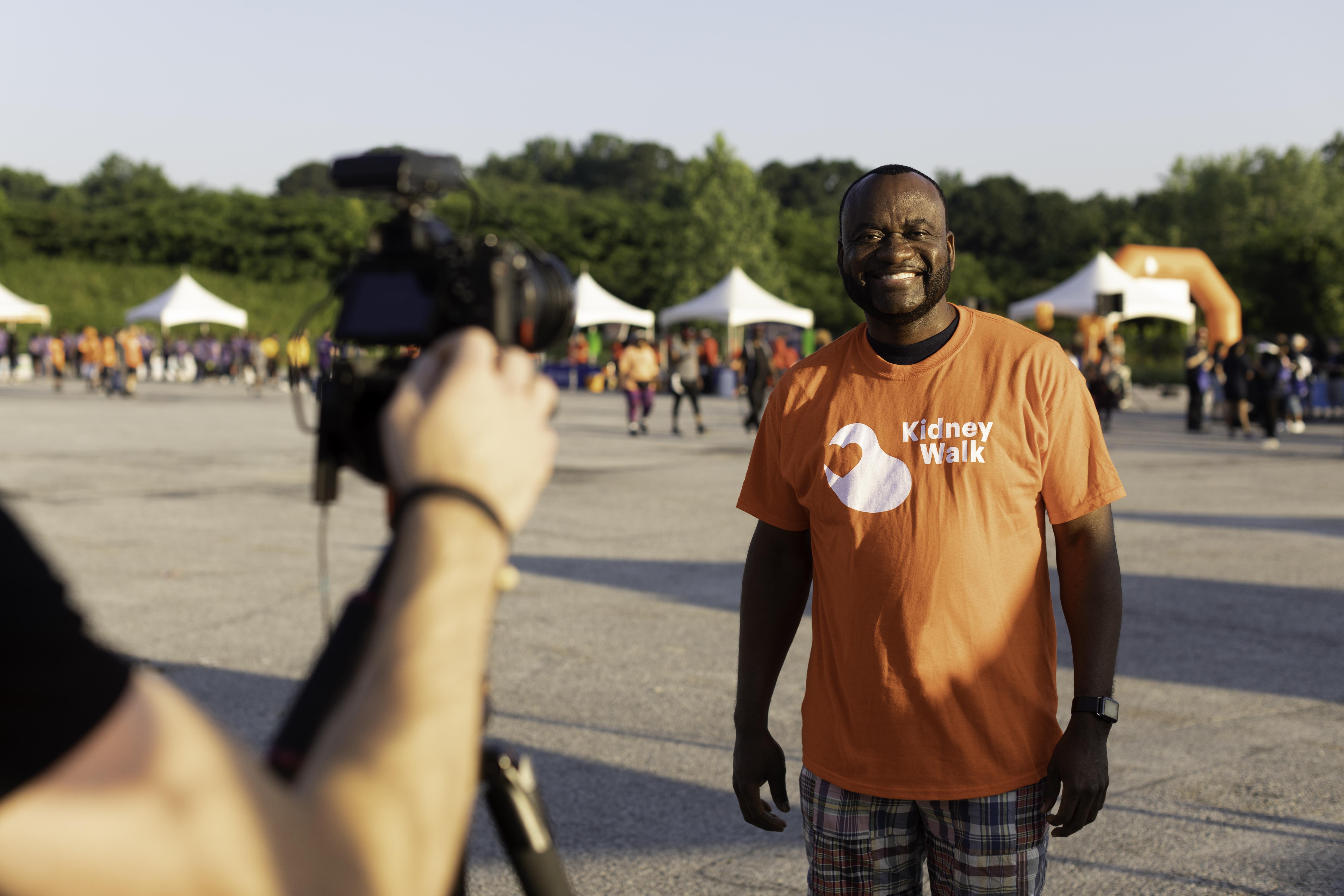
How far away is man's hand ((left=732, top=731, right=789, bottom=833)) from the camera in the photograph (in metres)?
2.61

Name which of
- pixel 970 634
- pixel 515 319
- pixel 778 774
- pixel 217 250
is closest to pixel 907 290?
pixel 970 634

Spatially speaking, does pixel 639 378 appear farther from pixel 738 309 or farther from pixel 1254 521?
pixel 738 309

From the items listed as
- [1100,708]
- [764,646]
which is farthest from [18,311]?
[1100,708]

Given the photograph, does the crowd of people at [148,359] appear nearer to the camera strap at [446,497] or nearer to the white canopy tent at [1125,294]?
the white canopy tent at [1125,294]

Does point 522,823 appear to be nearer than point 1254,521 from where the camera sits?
Yes

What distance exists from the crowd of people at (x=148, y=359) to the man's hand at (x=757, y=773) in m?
34.7

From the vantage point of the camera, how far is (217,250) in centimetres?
7338

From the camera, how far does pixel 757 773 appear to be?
2604mm

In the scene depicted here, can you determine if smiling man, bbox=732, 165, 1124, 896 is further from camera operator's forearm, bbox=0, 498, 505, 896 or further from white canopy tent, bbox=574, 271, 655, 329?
white canopy tent, bbox=574, 271, 655, 329

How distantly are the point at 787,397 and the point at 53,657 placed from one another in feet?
6.39

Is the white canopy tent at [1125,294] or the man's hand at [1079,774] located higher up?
the white canopy tent at [1125,294]

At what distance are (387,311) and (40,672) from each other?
0.50 m

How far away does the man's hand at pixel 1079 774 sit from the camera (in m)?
2.34

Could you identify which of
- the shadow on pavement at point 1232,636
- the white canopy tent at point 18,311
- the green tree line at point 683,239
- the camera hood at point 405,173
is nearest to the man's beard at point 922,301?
the camera hood at point 405,173
